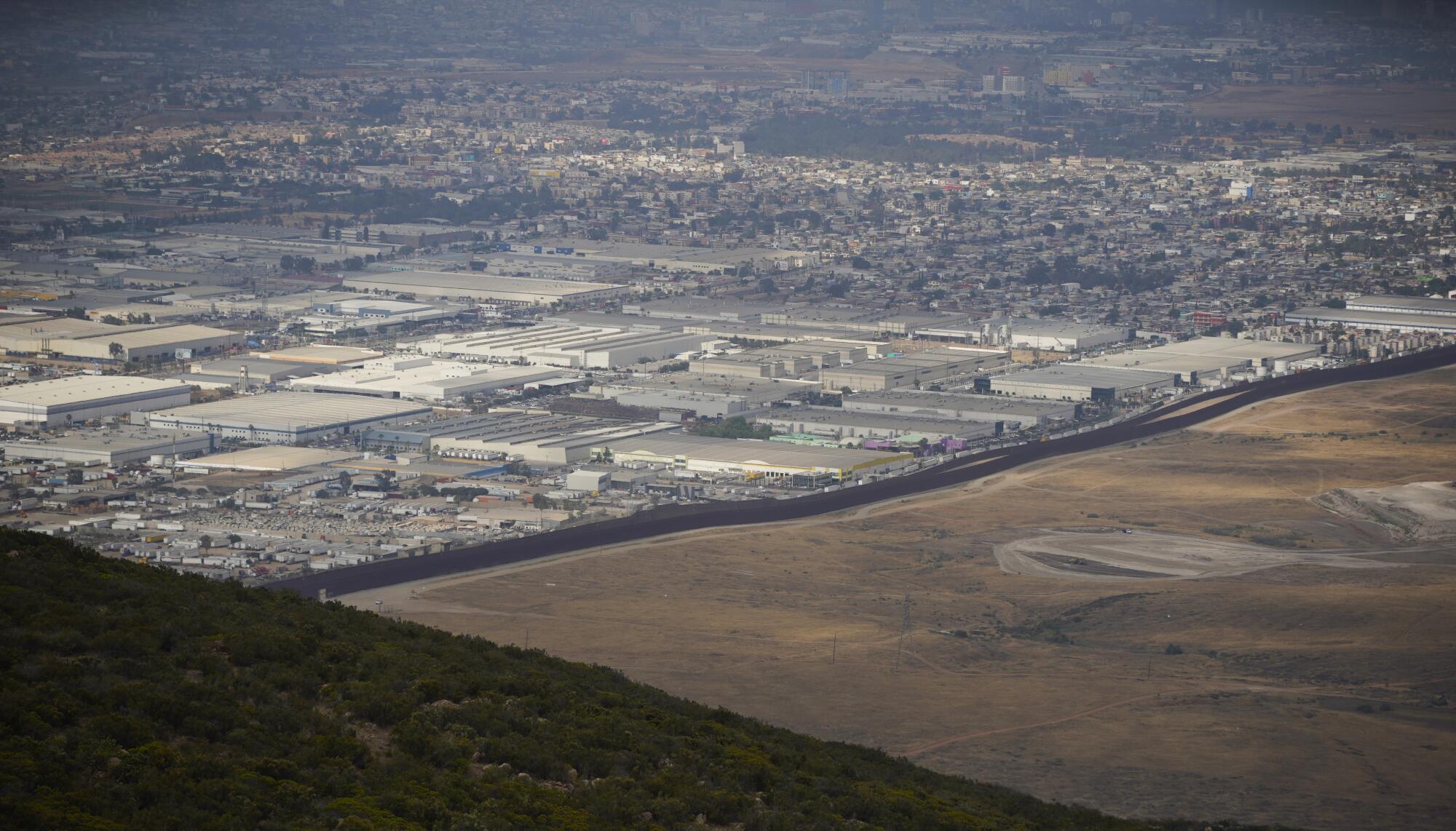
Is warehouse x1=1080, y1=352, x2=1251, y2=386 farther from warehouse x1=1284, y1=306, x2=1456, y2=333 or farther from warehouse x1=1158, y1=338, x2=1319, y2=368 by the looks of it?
warehouse x1=1284, y1=306, x2=1456, y2=333

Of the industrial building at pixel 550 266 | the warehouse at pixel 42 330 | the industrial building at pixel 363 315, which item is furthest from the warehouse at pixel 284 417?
the industrial building at pixel 550 266

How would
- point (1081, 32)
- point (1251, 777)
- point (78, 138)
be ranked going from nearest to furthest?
1. point (1251, 777)
2. point (78, 138)
3. point (1081, 32)

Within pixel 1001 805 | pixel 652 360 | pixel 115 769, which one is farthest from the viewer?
pixel 652 360

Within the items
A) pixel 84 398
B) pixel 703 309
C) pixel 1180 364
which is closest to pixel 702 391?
pixel 84 398

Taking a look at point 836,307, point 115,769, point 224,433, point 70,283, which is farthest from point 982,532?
point 70,283

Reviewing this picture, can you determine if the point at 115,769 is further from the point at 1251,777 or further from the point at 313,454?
the point at 313,454

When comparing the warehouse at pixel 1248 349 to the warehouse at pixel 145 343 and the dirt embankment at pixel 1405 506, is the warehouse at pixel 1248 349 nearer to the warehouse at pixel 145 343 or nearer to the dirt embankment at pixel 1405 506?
the dirt embankment at pixel 1405 506

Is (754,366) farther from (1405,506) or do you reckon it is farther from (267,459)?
(1405,506)
